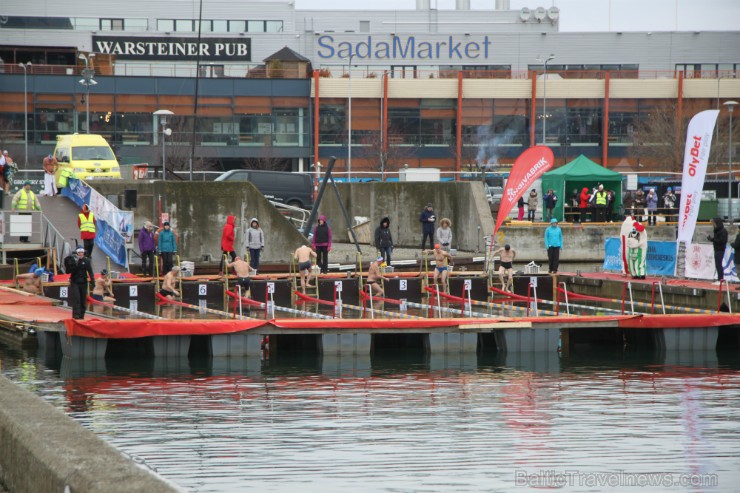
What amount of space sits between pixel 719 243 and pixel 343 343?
33.6 feet

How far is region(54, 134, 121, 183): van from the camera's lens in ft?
124

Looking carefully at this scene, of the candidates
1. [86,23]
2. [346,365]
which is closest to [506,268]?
[346,365]

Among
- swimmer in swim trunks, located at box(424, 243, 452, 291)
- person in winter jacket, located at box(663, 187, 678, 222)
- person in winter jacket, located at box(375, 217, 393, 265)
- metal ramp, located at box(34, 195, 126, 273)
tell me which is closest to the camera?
swimmer in swim trunks, located at box(424, 243, 452, 291)

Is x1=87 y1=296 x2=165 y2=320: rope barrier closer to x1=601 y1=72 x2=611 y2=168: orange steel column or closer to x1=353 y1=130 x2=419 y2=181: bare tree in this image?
x1=353 y1=130 x2=419 y2=181: bare tree

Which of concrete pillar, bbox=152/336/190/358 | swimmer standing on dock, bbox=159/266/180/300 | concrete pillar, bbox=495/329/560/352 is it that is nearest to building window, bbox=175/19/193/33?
swimmer standing on dock, bbox=159/266/180/300

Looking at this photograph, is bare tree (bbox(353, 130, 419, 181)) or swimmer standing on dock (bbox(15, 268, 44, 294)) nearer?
swimmer standing on dock (bbox(15, 268, 44, 294))

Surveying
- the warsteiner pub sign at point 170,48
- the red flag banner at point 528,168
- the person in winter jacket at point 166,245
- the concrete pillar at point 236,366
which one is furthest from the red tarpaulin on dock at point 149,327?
the warsteiner pub sign at point 170,48

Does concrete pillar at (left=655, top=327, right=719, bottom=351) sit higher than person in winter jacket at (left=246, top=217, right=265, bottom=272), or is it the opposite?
person in winter jacket at (left=246, top=217, right=265, bottom=272)

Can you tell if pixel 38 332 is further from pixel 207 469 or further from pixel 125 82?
pixel 125 82

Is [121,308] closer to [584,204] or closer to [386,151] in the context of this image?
[584,204]

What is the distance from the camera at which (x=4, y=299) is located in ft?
84.3

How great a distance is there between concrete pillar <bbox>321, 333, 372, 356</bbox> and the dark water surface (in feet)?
0.80

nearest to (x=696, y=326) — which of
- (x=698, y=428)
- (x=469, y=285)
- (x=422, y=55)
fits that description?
(x=469, y=285)

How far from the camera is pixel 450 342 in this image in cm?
2467
